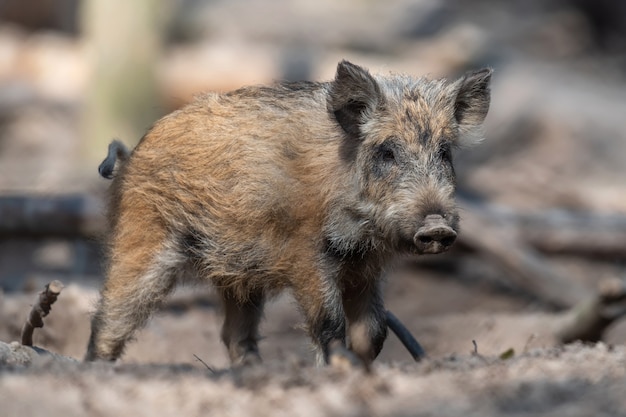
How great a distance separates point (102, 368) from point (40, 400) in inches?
19.0

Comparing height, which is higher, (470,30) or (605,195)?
(470,30)

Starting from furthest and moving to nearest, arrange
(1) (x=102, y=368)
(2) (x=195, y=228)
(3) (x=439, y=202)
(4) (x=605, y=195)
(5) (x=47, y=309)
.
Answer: (4) (x=605, y=195), (2) (x=195, y=228), (5) (x=47, y=309), (3) (x=439, y=202), (1) (x=102, y=368)

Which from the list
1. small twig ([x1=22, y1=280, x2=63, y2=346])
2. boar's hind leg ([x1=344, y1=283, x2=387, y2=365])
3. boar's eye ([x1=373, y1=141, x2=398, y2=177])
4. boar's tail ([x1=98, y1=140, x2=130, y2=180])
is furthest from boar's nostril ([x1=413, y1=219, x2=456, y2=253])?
boar's tail ([x1=98, y1=140, x2=130, y2=180])

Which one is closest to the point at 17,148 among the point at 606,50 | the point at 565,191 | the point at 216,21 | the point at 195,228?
the point at 216,21

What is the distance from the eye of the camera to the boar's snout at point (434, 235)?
4.86 meters

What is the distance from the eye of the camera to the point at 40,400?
373 cm

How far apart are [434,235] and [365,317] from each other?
3.15 ft

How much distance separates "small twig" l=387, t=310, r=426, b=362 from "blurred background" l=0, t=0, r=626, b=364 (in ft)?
5.94

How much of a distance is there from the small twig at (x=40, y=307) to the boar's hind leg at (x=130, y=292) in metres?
0.50

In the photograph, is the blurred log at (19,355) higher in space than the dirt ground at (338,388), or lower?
lower

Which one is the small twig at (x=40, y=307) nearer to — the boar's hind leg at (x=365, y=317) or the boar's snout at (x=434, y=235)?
the boar's hind leg at (x=365, y=317)

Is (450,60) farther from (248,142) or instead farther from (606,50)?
(248,142)

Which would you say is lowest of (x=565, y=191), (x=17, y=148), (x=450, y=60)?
(x=17, y=148)

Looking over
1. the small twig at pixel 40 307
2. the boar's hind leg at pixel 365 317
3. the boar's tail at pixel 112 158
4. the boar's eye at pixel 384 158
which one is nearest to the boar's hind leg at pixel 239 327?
the boar's hind leg at pixel 365 317
